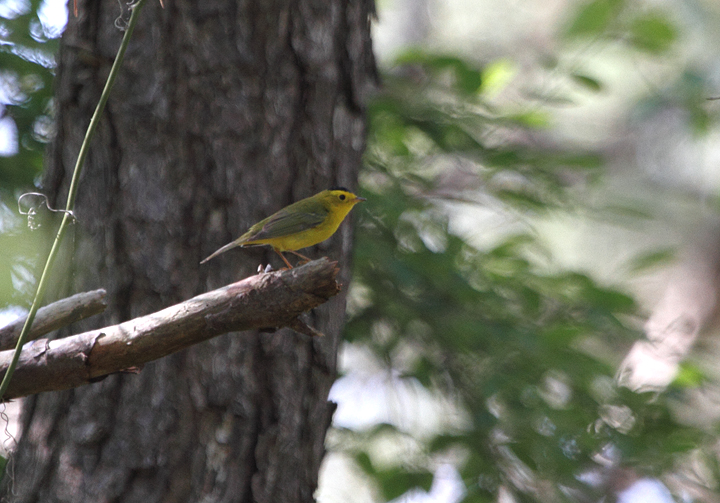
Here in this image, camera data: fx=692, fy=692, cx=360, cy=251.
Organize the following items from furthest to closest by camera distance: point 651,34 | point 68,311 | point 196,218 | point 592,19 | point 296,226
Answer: point 651,34 < point 592,19 < point 196,218 < point 296,226 < point 68,311

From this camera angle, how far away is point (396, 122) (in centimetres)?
388

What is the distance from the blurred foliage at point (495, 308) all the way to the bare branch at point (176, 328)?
5.08 feet

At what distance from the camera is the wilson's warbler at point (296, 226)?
2654 mm

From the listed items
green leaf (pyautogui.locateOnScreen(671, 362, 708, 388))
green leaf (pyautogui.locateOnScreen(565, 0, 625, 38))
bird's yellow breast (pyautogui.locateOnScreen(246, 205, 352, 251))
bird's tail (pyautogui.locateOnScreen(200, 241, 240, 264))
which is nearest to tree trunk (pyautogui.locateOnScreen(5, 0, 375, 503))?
bird's tail (pyautogui.locateOnScreen(200, 241, 240, 264))

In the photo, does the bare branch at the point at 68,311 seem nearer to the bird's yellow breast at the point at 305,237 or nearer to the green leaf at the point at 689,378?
the bird's yellow breast at the point at 305,237

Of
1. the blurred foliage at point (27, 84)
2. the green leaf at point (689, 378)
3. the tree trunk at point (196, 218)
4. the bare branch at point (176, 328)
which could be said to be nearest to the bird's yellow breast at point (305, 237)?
the tree trunk at point (196, 218)

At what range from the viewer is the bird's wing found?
8.66ft

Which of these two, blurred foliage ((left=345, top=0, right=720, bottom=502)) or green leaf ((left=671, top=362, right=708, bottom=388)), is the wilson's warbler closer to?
blurred foliage ((left=345, top=0, right=720, bottom=502))

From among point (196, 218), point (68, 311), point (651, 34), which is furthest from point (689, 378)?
point (68, 311)

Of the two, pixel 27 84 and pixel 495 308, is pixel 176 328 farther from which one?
pixel 27 84

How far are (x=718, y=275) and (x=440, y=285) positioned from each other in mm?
7072

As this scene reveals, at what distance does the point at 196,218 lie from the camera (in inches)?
115

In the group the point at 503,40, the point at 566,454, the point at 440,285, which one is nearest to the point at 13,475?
the point at 440,285

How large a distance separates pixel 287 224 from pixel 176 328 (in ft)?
2.82
